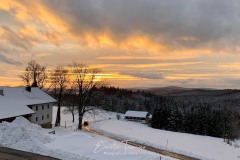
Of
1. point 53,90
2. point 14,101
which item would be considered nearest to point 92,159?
point 14,101

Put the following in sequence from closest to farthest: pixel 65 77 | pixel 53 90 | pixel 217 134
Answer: pixel 65 77 → pixel 53 90 → pixel 217 134

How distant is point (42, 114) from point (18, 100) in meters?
Result: 6.55

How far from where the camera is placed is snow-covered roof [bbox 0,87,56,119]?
1389 inches

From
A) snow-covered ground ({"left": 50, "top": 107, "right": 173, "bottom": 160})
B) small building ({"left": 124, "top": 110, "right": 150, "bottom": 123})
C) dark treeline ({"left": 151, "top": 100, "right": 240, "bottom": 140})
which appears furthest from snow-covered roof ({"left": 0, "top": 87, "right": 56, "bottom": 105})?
small building ({"left": 124, "top": 110, "right": 150, "bottom": 123})

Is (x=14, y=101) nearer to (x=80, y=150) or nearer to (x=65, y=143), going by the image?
(x=65, y=143)

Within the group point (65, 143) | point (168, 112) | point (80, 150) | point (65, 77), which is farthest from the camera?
point (168, 112)

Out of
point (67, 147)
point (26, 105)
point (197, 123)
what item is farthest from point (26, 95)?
point (197, 123)

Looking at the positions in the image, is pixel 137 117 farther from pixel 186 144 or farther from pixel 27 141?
pixel 27 141

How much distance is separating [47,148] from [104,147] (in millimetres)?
4523

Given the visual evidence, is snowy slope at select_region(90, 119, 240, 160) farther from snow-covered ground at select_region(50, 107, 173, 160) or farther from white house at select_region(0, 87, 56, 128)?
snow-covered ground at select_region(50, 107, 173, 160)

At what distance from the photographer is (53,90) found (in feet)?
205

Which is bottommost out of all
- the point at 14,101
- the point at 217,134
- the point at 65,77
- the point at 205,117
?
the point at 217,134

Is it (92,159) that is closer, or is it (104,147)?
(92,159)

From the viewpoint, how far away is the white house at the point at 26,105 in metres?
35.7
